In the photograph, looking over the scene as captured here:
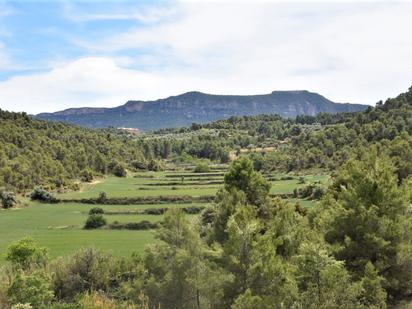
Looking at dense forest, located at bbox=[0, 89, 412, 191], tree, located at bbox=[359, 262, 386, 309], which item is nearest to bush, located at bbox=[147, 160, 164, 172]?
dense forest, located at bbox=[0, 89, 412, 191]

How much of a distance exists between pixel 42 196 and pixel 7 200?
6889mm

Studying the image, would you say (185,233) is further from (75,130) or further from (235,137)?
(235,137)

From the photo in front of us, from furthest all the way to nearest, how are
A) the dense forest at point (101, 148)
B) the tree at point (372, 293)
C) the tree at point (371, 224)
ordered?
the dense forest at point (101, 148) → the tree at point (371, 224) → the tree at point (372, 293)

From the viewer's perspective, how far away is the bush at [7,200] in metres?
64.4

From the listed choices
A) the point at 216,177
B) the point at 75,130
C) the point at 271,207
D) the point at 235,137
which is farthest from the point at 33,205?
the point at 235,137

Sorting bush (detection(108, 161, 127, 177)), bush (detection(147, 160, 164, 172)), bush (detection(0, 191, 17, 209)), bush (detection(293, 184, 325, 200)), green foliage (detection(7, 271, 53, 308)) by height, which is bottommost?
bush (detection(147, 160, 164, 172))

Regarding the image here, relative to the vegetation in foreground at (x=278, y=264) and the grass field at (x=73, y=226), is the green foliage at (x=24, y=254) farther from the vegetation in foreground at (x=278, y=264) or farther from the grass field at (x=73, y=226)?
the grass field at (x=73, y=226)

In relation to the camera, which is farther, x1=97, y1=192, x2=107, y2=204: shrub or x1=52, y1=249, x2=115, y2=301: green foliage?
x1=97, y1=192, x2=107, y2=204: shrub

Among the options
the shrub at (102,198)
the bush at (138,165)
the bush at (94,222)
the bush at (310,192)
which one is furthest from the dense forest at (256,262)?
the bush at (138,165)

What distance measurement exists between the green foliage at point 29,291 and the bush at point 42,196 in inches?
2101

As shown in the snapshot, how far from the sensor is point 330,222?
19422mm

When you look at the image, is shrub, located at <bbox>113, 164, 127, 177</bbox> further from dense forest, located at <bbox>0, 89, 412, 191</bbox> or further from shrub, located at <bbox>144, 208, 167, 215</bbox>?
shrub, located at <bbox>144, 208, 167, 215</bbox>

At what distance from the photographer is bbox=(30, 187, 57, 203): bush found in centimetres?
7044

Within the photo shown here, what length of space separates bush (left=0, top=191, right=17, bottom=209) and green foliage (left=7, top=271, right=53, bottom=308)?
162ft
